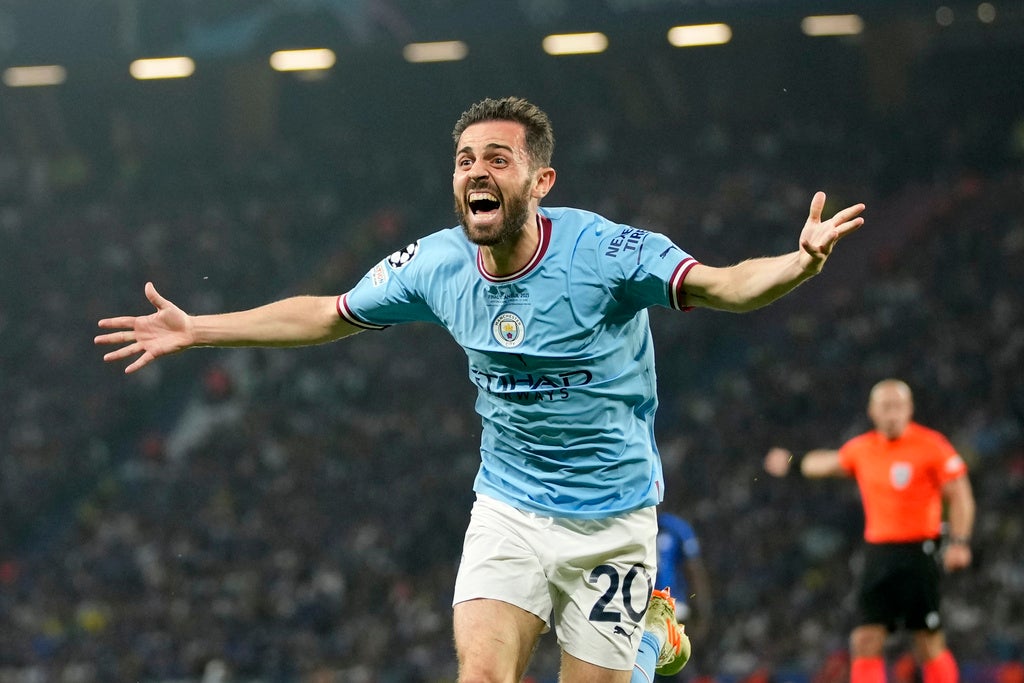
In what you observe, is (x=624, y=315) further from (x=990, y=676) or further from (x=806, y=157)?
(x=806, y=157)

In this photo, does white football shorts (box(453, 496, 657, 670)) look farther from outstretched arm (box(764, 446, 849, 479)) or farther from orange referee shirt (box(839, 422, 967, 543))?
orange referee shirt (box(839, 422, 967, 543))

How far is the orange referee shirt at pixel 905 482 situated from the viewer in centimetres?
840

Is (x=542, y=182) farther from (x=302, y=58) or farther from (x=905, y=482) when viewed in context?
(x=302, y=58)

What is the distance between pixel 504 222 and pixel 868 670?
4993 mm

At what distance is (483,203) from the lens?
4.61m

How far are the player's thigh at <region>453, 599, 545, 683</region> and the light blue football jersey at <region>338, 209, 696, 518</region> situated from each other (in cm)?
37

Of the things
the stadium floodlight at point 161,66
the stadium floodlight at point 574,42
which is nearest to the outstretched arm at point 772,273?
the stadium floodlight at point 574,42

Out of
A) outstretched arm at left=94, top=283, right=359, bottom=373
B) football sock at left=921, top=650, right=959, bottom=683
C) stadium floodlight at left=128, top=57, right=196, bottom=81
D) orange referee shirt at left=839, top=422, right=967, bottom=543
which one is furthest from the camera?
stadium floodlight at left=128, top=57, right=196, bottom=81

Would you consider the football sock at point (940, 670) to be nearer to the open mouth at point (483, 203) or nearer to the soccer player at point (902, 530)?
the soccer player at point (902, 530)

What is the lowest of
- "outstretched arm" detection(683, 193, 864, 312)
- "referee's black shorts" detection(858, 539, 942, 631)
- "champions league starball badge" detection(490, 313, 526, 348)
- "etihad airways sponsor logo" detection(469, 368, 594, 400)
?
"referee's black shorts" detection(858, 539, 942, 631)

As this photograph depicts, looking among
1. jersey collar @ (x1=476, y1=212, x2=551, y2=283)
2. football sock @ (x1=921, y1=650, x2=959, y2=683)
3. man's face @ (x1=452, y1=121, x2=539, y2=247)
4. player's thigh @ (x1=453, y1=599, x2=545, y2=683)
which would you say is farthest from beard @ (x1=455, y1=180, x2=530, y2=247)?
football sock @ (x1=921, y1=650, x2=959, y2=683)

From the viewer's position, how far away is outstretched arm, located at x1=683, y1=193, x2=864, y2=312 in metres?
3.96

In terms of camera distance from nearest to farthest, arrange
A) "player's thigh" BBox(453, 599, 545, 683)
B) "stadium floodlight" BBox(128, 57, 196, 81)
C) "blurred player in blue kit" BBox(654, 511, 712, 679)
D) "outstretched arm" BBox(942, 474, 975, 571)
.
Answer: "player's thigh" BBox(453, 599, 545, 683) < "outstretched arm" BBox(942, 474, 975, 571) < "blurred player in blue kit" BBox(654, 511, 712, 679) < "stadium floodlight" BBox(128, 57, 196, 81)

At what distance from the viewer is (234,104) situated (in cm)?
2686
